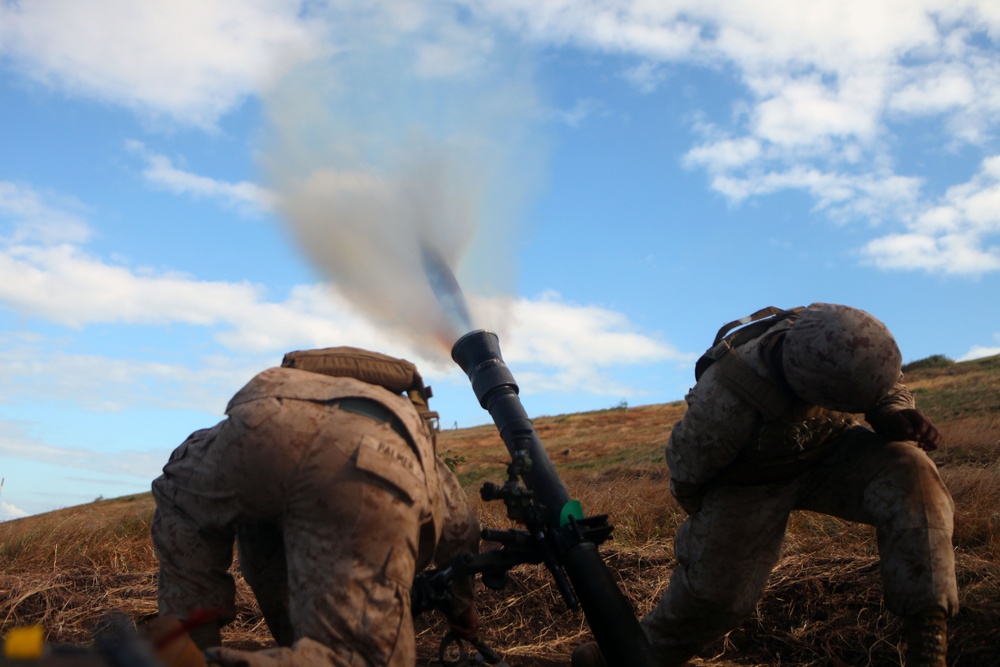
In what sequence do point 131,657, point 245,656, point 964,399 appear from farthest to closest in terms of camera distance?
point 964,399, point 245,656, point 131,657

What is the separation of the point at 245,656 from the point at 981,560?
162 inches

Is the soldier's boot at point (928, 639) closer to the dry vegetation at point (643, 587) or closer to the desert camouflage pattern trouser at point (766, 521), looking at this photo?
the desert camouflage pattern trouser at point (766, 521)

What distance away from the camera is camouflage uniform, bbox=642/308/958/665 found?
3924 millimetres

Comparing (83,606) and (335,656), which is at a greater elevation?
(83,606)

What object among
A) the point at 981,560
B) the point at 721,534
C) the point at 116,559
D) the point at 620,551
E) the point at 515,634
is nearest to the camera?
the point at 721,534

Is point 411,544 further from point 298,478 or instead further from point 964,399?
point 964,399

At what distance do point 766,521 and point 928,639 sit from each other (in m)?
0.90

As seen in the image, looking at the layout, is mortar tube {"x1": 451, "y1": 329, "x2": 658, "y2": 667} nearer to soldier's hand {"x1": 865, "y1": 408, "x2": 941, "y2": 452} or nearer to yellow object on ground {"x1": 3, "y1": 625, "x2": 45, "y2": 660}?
soldier's hand {"x1": 865, "y1": 408, "x2": 941, "y2": 452}

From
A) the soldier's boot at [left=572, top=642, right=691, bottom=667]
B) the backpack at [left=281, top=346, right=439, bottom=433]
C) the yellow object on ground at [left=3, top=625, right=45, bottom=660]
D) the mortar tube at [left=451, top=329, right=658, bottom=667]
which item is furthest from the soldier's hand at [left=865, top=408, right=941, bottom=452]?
the yellow object on ground at [left=3, top=625, right=45, bottom=660]

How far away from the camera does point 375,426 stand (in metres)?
3.19

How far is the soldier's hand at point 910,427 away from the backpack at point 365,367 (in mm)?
2015

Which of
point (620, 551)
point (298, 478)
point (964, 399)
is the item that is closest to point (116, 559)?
point (620, 551)

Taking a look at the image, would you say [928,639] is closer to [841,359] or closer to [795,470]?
[795,470]

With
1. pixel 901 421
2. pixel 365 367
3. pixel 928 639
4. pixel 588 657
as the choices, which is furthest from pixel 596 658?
pixel 365 367
